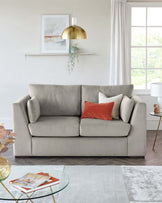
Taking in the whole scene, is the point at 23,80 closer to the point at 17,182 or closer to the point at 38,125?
the point at 38,125

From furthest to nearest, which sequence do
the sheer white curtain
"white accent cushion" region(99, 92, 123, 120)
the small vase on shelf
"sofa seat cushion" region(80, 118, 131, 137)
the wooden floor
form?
1. the sheer white curtain
2. "white accent cushion" region(99, 92, 123, 120)
3. "sofa seat cushion" region(80, 118, 131, 137)
4. the wooden floor
5. the small vase on shelf

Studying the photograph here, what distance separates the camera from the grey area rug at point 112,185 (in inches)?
122

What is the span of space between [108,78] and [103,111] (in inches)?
64.9

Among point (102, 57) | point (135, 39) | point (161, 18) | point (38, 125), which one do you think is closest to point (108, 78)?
point (102, 57)


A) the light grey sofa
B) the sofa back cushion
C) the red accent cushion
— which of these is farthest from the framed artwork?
the light grey sofa

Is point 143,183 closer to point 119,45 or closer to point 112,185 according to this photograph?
point 112,185

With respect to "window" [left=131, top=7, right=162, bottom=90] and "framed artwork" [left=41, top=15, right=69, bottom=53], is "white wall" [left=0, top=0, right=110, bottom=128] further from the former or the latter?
"window" [left=131, top=7, right=162, bottom=90]

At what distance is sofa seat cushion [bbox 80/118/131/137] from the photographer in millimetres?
4355

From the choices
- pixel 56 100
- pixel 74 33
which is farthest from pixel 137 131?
pixel 74 33

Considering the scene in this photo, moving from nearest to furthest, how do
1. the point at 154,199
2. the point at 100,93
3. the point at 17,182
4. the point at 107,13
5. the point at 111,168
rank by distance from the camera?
the point at 17,182, the point at 154,199, the point at 111,168, the point at 100,93, the point at 107,13

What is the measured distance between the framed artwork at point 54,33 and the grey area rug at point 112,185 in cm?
271

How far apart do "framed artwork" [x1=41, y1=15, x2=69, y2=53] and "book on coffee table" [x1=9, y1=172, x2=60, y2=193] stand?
12.1 ft

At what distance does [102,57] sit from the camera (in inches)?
240

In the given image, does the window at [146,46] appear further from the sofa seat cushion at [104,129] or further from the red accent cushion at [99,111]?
the sofa seat cushion at [104,129]
